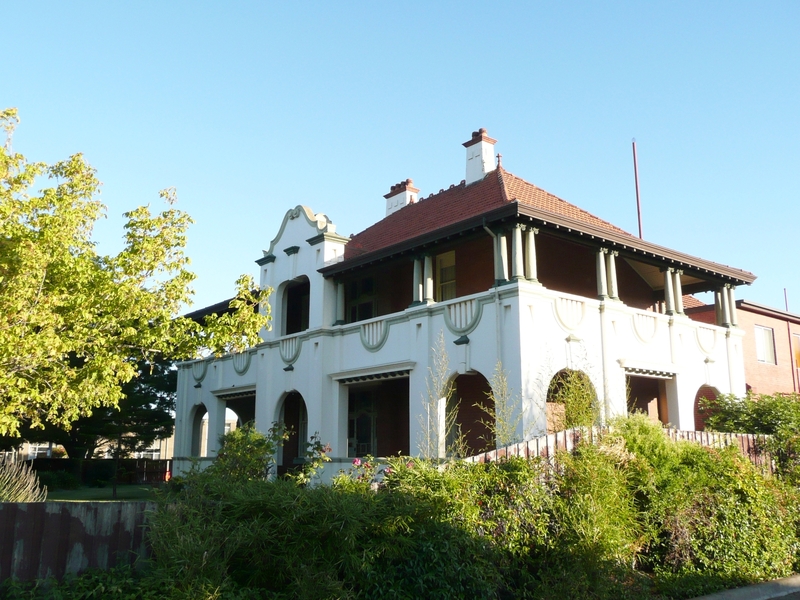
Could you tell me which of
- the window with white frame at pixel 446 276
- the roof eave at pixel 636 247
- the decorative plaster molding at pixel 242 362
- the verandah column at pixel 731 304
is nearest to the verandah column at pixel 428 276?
the window with white frame at pixel 446 276

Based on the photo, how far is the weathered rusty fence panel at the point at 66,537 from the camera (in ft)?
23.4

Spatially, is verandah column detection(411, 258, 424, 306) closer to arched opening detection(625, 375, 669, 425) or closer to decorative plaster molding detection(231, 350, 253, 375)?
arched opening detection(625, 375, 669, 425)

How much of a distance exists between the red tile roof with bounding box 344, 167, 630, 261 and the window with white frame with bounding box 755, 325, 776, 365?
9.35 m

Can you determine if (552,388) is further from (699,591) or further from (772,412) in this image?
(699,591)

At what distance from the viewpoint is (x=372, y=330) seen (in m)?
19.3

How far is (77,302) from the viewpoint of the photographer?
14.2 metres

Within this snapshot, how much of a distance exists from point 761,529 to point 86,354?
1248cm

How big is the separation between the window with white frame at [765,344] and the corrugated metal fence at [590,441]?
14997mm

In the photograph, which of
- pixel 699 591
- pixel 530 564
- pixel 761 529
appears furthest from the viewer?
pixel 761 529

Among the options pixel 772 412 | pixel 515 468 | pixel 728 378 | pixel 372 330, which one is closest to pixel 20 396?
pixel 372 330

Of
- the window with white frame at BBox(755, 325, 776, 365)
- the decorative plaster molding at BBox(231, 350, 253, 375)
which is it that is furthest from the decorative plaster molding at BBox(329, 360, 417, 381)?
the window with white frame at BBox(755, 325, 776, 365)

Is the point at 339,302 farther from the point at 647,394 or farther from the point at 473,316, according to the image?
the point at 647,394

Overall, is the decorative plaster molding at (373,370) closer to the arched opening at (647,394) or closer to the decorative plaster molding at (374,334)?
the decorative plaster molding at (374,334)

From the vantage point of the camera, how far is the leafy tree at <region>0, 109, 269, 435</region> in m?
13.6
